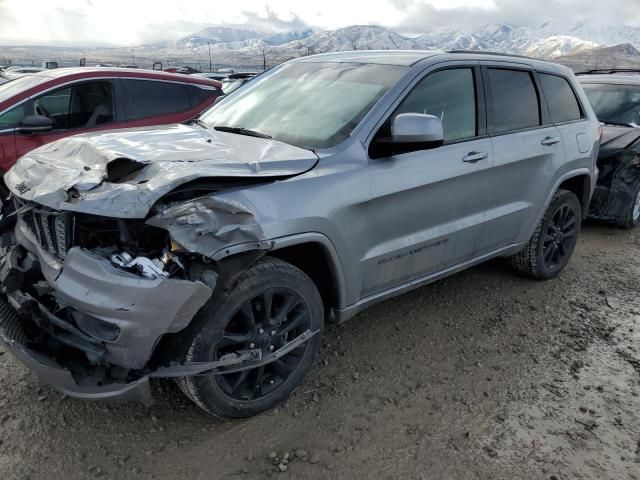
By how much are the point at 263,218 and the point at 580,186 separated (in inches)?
135

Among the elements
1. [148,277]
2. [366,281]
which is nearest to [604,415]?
[366,281]

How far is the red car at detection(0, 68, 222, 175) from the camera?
5.33 m

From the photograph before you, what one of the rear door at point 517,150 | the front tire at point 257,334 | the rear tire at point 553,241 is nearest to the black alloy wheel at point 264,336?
the front tire at point 257,334

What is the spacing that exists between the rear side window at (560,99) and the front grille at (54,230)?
11.8 feet

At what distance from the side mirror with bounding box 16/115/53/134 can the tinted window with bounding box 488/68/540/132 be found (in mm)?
4116

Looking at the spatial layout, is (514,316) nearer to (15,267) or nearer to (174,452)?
(174,452)

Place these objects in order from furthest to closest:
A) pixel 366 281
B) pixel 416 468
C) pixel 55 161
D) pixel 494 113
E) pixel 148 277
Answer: pixel 494 113
pixel 366 281
pixel 55 161
pixel 416 468
pixel 148 277

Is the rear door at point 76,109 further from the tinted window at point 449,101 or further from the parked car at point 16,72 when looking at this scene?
the tinted window at point 449,101

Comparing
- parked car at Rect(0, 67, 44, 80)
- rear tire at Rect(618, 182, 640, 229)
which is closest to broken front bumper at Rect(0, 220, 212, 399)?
rear tire at Rect(618, 182, 640, 229)

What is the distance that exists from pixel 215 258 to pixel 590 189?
378cm

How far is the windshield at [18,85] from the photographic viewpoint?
551 cm

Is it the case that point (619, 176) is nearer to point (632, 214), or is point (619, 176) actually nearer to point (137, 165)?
point (632, 214)

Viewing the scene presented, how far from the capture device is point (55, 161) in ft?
9.39

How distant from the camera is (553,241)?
183 inches
